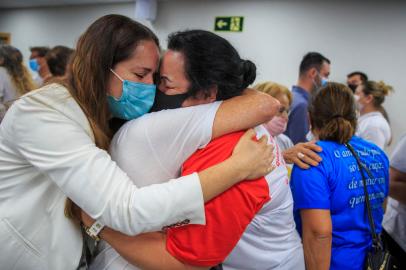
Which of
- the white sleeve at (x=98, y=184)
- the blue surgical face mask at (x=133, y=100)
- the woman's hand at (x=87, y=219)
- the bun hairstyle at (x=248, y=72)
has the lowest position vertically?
the woman's hand at (x=87, y=219)

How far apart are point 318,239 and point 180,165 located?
0.82m

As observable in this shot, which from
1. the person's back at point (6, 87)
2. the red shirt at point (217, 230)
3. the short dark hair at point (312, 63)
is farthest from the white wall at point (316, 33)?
the red shirt at point (217, 230)

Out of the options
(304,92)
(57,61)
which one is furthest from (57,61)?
(304,92)

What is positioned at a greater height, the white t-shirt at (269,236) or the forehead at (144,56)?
the forehead at (144,56)

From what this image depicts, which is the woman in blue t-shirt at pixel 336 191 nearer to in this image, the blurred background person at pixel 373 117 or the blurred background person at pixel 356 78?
the blurred background person at pixel 373 117

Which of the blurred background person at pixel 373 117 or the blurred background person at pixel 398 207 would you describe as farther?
the blurred background person at pixel 373 117

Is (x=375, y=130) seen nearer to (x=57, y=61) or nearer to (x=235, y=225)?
(x=235, y=225)

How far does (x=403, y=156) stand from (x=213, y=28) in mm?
4534

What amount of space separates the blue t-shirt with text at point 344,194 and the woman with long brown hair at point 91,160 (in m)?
0.54

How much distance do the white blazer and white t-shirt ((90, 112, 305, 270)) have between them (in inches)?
3.1

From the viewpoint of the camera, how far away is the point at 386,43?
15.4 feet

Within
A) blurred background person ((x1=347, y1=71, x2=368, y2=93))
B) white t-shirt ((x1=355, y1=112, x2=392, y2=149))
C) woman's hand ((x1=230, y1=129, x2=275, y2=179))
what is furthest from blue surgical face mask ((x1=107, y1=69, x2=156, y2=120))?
blurred background person ((x1=347, y1=71, x2=368, y2=93))

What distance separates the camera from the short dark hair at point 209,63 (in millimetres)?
1058

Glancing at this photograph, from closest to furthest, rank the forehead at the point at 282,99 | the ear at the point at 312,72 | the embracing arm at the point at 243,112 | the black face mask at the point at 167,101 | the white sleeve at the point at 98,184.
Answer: the white sleeve at the point at 98,184 < the embracing arm at the point at 243,112 < the black face mask at the point at 167,101 < the forehead at the point at 282,99 < the ear at the point at 312,72
